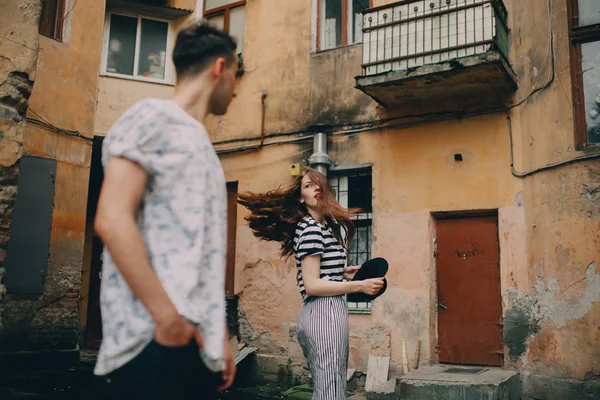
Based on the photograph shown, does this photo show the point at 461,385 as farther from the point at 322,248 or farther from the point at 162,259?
the point at 162,259

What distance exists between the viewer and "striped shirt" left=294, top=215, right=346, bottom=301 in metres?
3.74

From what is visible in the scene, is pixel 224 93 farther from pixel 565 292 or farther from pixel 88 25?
pixel 88 25

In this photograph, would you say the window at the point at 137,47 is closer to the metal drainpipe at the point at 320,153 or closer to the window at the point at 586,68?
the metal drainpipe at the point at 320,153

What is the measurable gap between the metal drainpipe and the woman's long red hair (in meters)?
5.96

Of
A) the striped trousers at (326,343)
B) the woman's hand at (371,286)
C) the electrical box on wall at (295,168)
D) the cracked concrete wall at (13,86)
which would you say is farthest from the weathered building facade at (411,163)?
the striped trousers at (326,343)

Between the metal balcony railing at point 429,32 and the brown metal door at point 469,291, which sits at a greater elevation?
the metal balcony railing at point 429,32

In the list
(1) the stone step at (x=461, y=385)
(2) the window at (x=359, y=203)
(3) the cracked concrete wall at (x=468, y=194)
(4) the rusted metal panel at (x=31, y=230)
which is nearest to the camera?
(1) the stone step at (x=461, y=385)

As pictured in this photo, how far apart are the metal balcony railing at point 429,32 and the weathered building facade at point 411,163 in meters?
0.02

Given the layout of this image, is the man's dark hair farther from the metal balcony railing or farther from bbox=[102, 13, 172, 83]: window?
bbox=[102, 13, 172, 83]: window

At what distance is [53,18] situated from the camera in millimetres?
10719

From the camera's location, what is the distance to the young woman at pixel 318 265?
3.66 metres

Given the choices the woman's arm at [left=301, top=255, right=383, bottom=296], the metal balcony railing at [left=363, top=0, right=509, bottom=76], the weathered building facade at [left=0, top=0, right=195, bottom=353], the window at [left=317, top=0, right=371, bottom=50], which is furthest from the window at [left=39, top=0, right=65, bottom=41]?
the woman's arm at [left=301, top=255, right=383, bottom=296]

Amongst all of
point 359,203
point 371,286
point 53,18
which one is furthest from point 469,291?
point 53,18

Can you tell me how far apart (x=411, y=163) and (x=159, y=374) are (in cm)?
841
